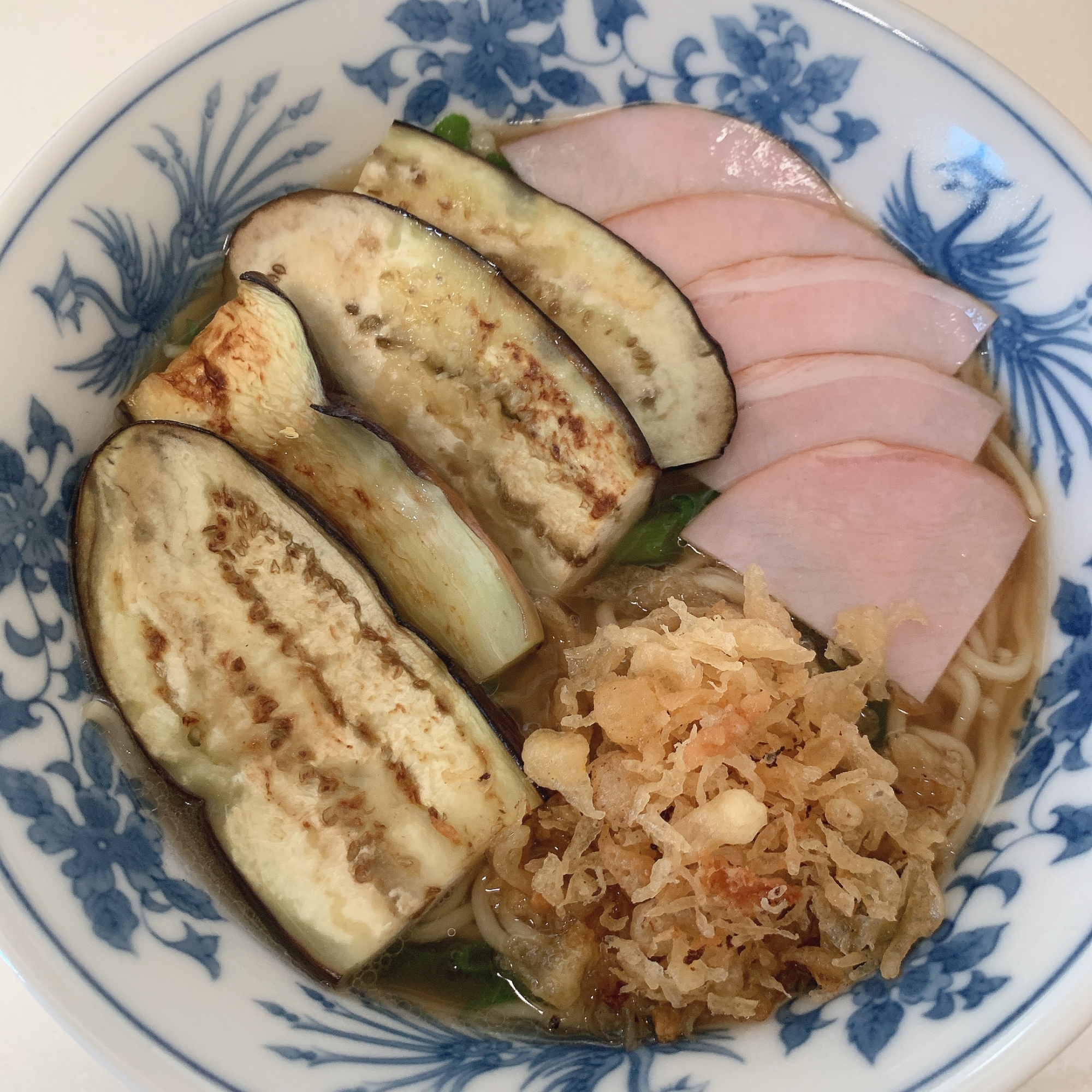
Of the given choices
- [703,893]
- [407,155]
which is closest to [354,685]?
[703,893]

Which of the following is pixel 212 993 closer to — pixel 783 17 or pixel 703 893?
pixel 703 893

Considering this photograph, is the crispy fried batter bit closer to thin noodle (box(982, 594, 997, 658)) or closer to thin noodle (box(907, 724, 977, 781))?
thin noodle (box(907, 724, 977, 781))

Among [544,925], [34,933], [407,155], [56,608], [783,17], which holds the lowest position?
[544,925]

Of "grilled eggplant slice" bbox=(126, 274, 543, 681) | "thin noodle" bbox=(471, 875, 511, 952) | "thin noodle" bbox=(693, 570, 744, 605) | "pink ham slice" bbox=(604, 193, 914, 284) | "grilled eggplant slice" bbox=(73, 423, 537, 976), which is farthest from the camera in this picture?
"pink ham slice" bbox=(604, 193, 914, 284)

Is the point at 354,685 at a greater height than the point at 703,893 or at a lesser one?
greater

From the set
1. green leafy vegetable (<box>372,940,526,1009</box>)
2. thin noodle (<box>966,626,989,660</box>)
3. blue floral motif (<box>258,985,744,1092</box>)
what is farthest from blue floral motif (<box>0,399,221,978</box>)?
thin noodle (<box>966,626,989,660</box>)

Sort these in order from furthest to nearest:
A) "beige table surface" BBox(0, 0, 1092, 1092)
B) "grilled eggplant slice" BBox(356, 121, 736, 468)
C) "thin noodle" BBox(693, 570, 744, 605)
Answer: "beige table surface" BBox(0, 0, 1092, 1092)
"thin noodle" BBox(693, 570, 744, 605)
"grilled eggplant slice" BBox(356, 121, 736, 468)
